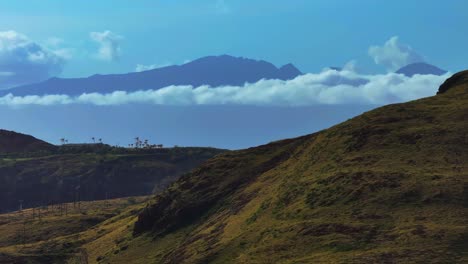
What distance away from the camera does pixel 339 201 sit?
9756 centimetres

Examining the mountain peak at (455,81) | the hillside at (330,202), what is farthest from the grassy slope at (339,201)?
the mountain peak at (455,81)

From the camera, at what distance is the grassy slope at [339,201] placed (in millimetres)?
80812

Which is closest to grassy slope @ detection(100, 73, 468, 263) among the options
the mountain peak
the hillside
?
the hillside

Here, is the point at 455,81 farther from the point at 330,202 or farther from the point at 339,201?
the point at 330,202

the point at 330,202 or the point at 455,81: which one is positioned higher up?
the point at 455,81

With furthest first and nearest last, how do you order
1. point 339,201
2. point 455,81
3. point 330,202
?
point 455,81 → point 330,202 → point 339,201

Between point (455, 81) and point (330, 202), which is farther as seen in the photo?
point (455, 81)

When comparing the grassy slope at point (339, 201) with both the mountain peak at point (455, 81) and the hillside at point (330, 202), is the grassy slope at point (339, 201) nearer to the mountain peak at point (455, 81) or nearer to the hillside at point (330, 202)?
the hillside at point (330, 202)

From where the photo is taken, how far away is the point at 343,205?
95812 millimetres

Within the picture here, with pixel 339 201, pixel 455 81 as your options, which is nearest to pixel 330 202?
pixel 339 201

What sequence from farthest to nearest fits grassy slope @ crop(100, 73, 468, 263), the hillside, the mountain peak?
the mountain peak < the hillside < grassy slope @ crop(100, 73, 468, 263)

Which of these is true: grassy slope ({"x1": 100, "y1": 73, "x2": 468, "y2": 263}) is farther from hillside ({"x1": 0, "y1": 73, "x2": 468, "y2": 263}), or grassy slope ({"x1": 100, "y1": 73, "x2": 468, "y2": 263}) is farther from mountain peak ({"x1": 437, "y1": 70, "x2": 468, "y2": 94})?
mountain peak ({"x1": 437, "y1": 70, "x2": 468, "y2": 94})

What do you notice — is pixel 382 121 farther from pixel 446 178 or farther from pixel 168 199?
pixel 168 199

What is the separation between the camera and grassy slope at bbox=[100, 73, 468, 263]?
80.8 m
